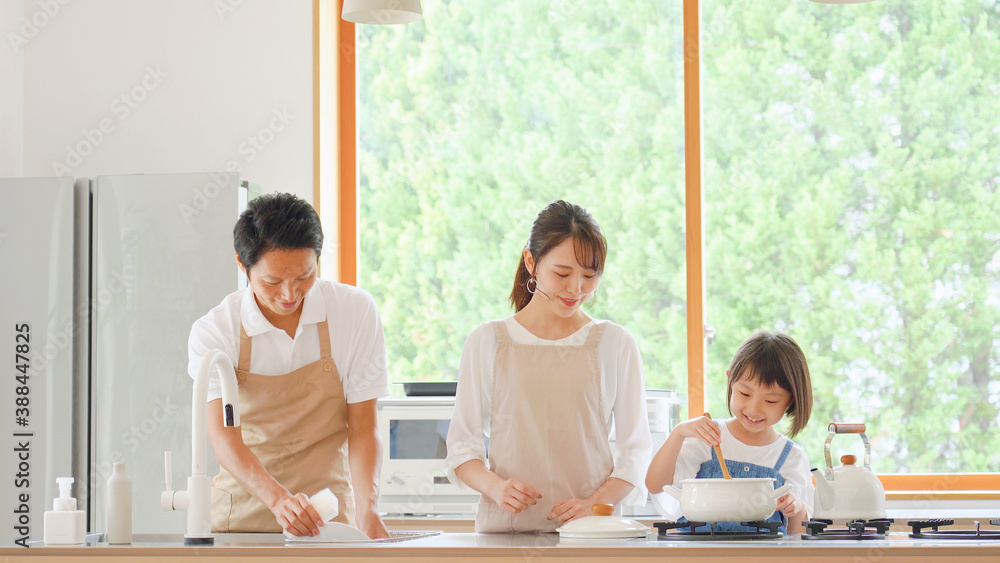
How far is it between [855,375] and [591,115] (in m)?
1.30

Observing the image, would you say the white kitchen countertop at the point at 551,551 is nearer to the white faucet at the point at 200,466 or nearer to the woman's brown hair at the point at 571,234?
the white faucet at the point at 200,466

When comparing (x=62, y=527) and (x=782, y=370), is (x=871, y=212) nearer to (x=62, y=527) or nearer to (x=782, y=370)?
(x=782, y=370)

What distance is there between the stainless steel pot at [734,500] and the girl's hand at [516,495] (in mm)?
310

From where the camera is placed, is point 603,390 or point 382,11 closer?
point 603,390

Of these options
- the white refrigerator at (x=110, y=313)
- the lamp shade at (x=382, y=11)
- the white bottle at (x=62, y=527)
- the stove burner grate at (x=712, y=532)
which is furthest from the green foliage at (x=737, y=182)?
the white bottle at (x=62, y=527)

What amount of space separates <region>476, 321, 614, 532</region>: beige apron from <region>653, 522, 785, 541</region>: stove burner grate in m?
0.32

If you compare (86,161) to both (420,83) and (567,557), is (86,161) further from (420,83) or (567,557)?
(567,557)

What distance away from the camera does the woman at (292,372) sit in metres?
1.85

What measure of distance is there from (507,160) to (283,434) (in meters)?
1.93

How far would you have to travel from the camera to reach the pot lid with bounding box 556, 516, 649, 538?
4.87ft

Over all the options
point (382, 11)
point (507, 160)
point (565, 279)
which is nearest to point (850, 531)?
point (565, 279)

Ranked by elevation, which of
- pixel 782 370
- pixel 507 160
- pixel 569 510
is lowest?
pixel 569 510

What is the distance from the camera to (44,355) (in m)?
3.00

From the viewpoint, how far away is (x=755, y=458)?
78.5 inches
